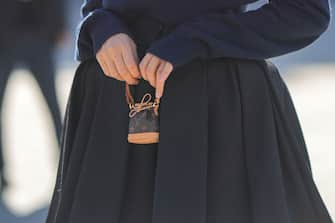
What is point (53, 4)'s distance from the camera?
3738 millimetres

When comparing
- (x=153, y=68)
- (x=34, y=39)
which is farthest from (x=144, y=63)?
(x=34, y=39)

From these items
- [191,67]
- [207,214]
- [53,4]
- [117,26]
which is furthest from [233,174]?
[53,4]

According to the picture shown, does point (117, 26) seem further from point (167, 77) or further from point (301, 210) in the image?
point (301, 210)

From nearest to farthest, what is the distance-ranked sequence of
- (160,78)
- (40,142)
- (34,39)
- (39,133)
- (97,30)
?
(160,78) → (97,30) → (34,39) → (40,142) → (39,133)

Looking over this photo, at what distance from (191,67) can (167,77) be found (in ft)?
0.25

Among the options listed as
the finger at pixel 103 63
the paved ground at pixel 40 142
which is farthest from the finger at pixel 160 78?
the paved ground at pixel 40 142

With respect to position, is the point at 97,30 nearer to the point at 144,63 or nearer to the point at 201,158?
the point at 144,63

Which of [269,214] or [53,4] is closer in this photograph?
[269,214]

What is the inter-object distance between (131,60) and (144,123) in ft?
0.40

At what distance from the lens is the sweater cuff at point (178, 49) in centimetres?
126

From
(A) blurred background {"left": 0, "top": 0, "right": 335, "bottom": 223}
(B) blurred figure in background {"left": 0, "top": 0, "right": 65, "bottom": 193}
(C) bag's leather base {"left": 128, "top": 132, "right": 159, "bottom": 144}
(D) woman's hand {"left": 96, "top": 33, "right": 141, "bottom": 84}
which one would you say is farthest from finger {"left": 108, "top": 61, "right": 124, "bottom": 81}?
(B) blurred figure in background {"left": 0, "top": 0, "right": 65, "bottom": 193}

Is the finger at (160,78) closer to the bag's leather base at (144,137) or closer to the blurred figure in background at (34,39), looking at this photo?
the bag's leather base at (144,137)

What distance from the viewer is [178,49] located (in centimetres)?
127

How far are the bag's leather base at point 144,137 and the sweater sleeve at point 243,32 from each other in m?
0.15
